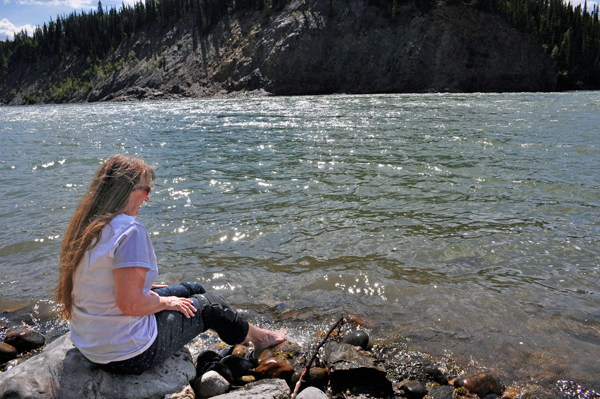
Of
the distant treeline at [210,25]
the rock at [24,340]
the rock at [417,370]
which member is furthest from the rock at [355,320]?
the distant treeline at [210,25]

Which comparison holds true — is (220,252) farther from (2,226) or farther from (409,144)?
(409,144)

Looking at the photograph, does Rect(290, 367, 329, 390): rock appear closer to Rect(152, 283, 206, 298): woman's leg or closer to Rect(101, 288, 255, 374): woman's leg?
Rect(101, 288, 255, 374): woman's leg

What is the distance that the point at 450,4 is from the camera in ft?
198

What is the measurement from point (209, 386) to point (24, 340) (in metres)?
2.31

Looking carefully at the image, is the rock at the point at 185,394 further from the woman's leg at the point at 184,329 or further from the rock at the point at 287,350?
the rock at the point at 287,350

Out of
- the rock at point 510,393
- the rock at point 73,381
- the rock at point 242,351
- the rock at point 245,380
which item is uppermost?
the rock at point 73,381

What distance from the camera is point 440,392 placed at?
3.73m

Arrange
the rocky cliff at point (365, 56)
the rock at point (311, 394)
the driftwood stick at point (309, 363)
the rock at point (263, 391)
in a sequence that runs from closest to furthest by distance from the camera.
→ the rock at point (263, 391) → the rock at point (311, 394) → the driftwood stick at point (309, 363) → the rocky cliff at point (365, 56)

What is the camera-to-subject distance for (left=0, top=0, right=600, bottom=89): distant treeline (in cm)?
6584

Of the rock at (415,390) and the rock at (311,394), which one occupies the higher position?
the rock at (311,394)

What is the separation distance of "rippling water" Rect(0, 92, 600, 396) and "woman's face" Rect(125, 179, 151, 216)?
98.2 inches

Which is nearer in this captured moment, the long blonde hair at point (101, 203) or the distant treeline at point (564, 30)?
the long blonde hair at point (101, 203)

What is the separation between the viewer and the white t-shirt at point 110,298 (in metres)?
2.85

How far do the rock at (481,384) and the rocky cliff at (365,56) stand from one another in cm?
5819
